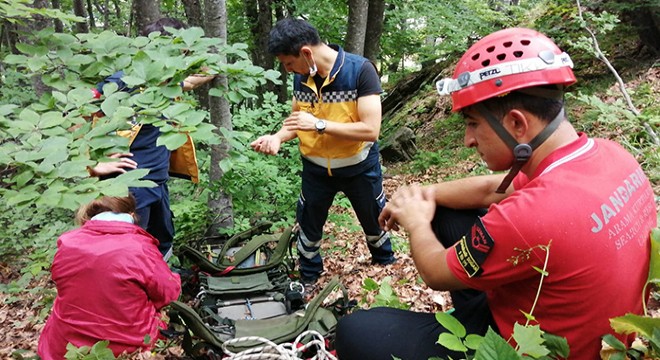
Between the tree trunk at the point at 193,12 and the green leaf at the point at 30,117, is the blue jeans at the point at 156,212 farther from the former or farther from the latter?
the tree trunk at the point at 193,12

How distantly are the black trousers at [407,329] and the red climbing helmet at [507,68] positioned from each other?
678 millimetres

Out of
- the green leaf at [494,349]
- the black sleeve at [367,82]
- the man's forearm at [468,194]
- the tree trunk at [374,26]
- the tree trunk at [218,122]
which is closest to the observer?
the green leaf at [494,349]

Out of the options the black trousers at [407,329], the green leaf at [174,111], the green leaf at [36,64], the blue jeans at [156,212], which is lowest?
the blue jeans at [156,212]

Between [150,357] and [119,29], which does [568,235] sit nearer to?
[150,357]

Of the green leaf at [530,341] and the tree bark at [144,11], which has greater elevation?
Result: the tree bark at [144,11]

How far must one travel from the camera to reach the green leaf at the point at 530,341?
136 cm

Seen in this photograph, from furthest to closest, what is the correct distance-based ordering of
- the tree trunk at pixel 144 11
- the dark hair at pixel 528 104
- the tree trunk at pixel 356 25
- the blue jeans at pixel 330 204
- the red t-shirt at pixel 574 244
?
the tree trunk at pixel 356 25 < the tree trunk at pixel 144 11 < the blue jeans at pixel 330 204 < the dark hair at pixel 528 104 < the red t-shirt at pixel 574 244

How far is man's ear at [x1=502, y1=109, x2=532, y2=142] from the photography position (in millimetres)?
1718

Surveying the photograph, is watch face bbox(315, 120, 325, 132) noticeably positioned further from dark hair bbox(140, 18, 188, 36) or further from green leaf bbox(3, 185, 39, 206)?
green leaf bbox(3, 185, 39, 206)

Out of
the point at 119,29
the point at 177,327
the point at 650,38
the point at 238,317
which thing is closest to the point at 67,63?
the point at 177,327

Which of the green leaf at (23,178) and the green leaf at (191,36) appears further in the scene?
the green leaf at (191,36)

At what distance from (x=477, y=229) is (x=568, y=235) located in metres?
0.28

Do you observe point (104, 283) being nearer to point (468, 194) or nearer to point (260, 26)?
point (468, 194)

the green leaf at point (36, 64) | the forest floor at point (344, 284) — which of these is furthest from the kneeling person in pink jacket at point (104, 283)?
the green leaf at point (36, 64)
